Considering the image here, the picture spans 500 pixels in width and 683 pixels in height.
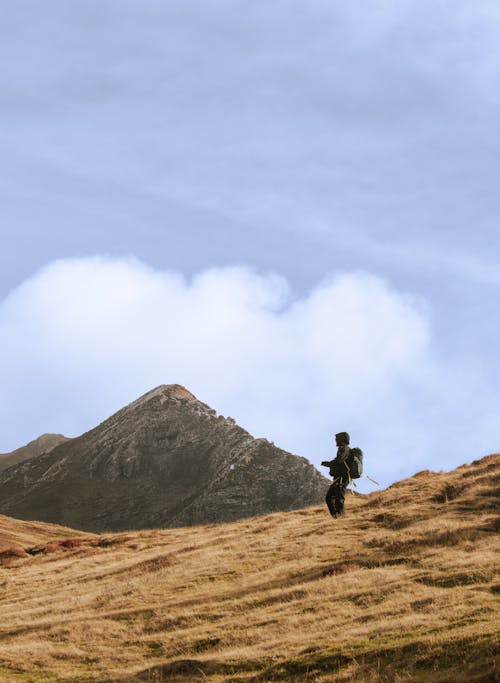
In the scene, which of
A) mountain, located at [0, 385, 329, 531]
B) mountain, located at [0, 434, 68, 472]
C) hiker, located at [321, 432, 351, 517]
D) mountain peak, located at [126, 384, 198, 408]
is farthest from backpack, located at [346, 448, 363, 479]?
mountain, located at [0, 434, 68, 472]

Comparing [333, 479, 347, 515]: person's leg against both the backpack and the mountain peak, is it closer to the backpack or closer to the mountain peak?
the backpack

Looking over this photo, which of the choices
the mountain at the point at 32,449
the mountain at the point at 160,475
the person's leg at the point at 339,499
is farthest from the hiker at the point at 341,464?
the mountain at the point at 32,449

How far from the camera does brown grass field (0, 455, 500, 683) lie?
1516 cm

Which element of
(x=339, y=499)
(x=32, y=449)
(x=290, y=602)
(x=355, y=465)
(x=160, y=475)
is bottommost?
(x=290, y=602)

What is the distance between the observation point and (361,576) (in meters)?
23.0

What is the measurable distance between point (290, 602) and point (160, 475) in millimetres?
57052

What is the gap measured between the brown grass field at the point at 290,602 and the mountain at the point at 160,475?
29.6m

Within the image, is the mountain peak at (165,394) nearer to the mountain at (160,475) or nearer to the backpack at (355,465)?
the mountain at (160,475)

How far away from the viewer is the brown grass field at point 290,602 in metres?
15.2

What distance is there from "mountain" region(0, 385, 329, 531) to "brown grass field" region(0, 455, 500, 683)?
29.6 metres

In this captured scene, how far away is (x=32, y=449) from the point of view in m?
111

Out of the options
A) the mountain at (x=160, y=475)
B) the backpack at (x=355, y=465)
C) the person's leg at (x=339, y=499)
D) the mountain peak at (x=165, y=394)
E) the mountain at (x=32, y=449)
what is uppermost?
the mountain peak at (x=165, y=394)

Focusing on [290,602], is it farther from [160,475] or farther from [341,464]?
[160,475]

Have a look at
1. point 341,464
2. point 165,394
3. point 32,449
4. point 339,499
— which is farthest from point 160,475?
point 341,464
